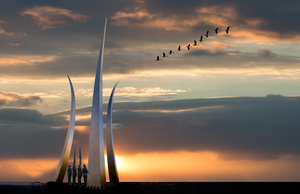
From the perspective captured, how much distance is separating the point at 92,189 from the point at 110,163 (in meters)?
4.49

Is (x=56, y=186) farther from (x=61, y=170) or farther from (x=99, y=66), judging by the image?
(x=99, y=66)

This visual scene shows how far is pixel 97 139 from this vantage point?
65438 millimetres

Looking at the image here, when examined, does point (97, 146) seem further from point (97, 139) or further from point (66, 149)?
point (66, 149)

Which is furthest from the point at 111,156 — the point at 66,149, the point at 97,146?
the point at 66,149

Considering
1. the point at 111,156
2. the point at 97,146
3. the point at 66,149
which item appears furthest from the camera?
the point at 66,149

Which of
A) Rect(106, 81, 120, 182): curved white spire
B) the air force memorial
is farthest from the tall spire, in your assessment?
Rect(106, 81, 120, 182): curved white spire

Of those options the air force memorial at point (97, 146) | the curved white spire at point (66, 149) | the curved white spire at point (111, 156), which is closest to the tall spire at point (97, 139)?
the air force memorial at point (97, 146)

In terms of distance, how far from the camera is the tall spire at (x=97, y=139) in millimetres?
64875

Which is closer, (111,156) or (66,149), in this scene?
(111,156)

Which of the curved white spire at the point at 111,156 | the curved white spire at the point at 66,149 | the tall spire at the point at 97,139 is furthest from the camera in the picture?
the curved white spire at the point at 66,149

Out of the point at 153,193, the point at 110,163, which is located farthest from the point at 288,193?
the point at 110,163

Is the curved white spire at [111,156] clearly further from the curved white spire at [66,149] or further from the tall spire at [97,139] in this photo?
the curved white spire at [66,149]

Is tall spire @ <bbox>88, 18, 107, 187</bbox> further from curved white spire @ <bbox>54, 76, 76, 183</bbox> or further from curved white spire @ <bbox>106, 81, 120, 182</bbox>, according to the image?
curved white spire @ <bbox>54, 76, 76, 183</bbox>

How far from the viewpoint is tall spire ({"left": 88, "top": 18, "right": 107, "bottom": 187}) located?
64.9 metres
